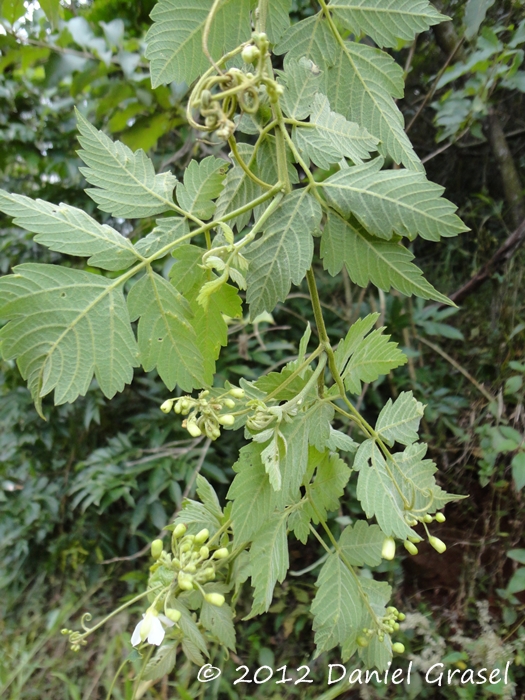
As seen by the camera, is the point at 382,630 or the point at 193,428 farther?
the point at 382,630

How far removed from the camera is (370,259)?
443 mm

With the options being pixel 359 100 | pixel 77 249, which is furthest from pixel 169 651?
pixel 359 100

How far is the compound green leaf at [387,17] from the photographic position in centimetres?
47

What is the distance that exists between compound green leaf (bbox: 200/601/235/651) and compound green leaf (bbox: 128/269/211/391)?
1.10 feet

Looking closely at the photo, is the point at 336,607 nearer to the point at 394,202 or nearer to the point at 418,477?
the point at 418,477

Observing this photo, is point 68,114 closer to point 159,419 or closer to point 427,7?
point 159,419

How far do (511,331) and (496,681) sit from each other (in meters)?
0.99

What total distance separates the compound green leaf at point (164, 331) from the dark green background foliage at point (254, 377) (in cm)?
86

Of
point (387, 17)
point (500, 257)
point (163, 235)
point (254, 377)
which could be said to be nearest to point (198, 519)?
point (163, 235)

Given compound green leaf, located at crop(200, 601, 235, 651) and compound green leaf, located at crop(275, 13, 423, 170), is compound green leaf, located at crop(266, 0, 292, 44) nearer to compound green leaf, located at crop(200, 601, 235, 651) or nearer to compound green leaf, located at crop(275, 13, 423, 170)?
compound green leaf, located at crop(275, 13, 423, 170)

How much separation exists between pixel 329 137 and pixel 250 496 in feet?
1.14

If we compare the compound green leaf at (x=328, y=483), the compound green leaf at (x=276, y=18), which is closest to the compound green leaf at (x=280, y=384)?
the compound green leaf at (x=328, y=483)

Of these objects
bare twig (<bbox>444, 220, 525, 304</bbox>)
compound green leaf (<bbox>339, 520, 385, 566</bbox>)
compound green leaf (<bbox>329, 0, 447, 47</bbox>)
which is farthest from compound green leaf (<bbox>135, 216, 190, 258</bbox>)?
bare twig (<bbox>444, 220, 525, 304</bbox>)

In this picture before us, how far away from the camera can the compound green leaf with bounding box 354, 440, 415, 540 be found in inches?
18.0
